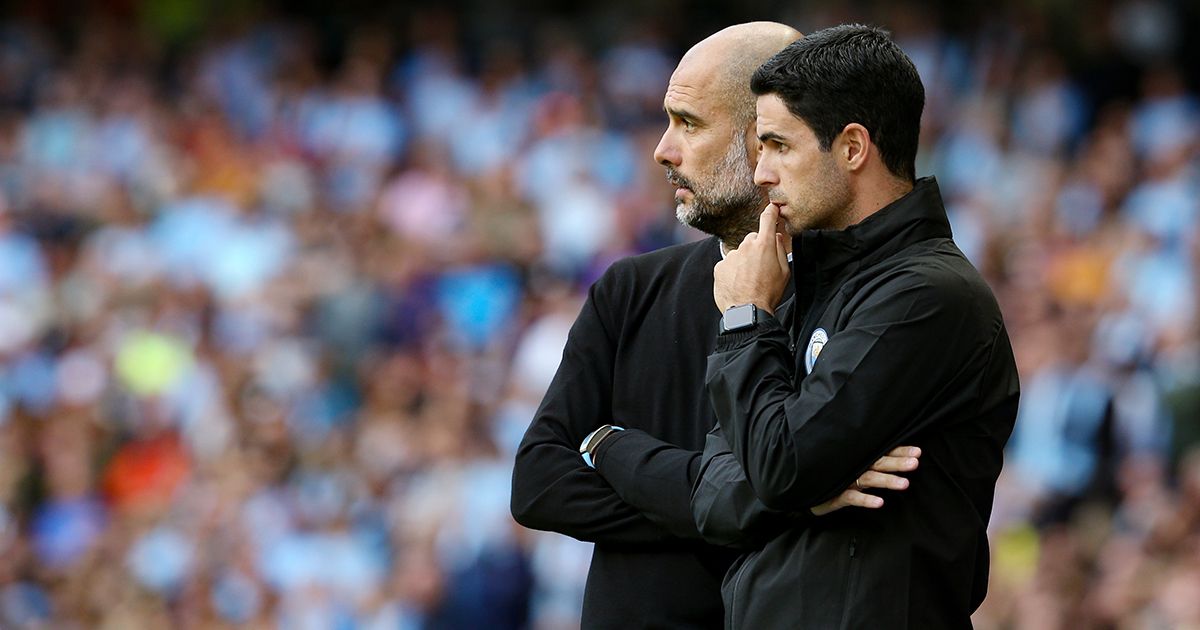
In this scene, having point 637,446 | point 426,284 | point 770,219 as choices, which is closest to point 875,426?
point 770,219

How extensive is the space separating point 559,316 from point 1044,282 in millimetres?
2552

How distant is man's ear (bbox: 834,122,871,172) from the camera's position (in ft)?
9.89

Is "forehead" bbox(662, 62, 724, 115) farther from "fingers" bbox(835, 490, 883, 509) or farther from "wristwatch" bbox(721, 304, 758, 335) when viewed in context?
"fingers" bbox(835, 490, 883, 509)

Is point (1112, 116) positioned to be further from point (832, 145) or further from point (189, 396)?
point (832, 145)

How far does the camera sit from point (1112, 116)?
10398 mm

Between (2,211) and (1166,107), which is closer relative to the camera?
(1166,107)

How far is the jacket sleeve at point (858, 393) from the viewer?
9.24ft

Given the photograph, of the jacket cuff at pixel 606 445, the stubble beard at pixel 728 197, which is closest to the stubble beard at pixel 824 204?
the stubble beard at pixel 728 197

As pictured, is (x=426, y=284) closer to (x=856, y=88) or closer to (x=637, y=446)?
(x=637, y=446)

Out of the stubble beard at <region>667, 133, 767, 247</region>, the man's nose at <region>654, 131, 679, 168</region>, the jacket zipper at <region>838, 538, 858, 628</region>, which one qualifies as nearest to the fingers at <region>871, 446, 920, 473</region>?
the jacket zipper at <region>838, 538, 858, 628</region>

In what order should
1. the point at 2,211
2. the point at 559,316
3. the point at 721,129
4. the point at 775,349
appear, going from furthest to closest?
the point at 2,211 → the point at 559,316 → the point at 721,129 → the point at 775,349

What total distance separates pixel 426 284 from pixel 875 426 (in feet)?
28.1

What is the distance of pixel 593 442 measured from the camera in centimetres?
353

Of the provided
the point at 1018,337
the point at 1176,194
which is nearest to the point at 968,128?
the point at 1176,194
